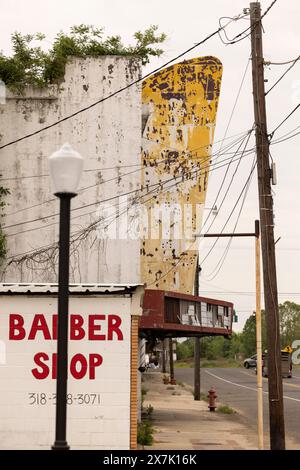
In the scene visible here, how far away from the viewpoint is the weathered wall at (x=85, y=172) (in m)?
26.5

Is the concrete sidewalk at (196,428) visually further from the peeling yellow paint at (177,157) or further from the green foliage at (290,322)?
the green foliage at (290,322)

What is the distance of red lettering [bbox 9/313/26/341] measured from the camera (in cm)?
1680

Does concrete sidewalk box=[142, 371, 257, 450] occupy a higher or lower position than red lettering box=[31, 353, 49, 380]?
lower

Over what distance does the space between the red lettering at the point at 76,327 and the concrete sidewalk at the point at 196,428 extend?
5718 millimetres

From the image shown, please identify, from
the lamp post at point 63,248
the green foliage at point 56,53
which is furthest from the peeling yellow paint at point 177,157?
the lamp post at point 63,248

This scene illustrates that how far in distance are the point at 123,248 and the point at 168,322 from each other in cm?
517

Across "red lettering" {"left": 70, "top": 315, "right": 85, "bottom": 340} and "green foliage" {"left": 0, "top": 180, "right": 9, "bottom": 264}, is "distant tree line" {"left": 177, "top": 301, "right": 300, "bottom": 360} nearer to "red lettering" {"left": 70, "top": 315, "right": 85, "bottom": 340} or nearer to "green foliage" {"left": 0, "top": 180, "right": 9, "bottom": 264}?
"green foliage" {"left": 0, "top": 180, "right": 9, "bottom": 264}

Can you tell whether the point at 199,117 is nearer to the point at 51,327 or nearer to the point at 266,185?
the point at 266,185

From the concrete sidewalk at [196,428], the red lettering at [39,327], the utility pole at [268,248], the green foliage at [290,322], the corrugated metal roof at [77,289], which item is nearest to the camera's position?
the corrugated metal roof at [77,289]

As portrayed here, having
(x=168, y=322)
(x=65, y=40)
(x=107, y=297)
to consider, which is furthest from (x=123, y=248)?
(x=107, y=297)

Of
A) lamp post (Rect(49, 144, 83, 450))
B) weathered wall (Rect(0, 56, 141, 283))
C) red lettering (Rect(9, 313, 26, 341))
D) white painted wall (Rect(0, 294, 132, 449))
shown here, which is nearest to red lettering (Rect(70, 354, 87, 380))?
white painted wall (Rect(0, 294, 132, 449))

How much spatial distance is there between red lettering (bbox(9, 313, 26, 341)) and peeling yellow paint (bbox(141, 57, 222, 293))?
11.2m

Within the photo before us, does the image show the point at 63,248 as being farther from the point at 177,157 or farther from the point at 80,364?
the point at 177,157

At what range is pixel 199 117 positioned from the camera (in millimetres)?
28047
